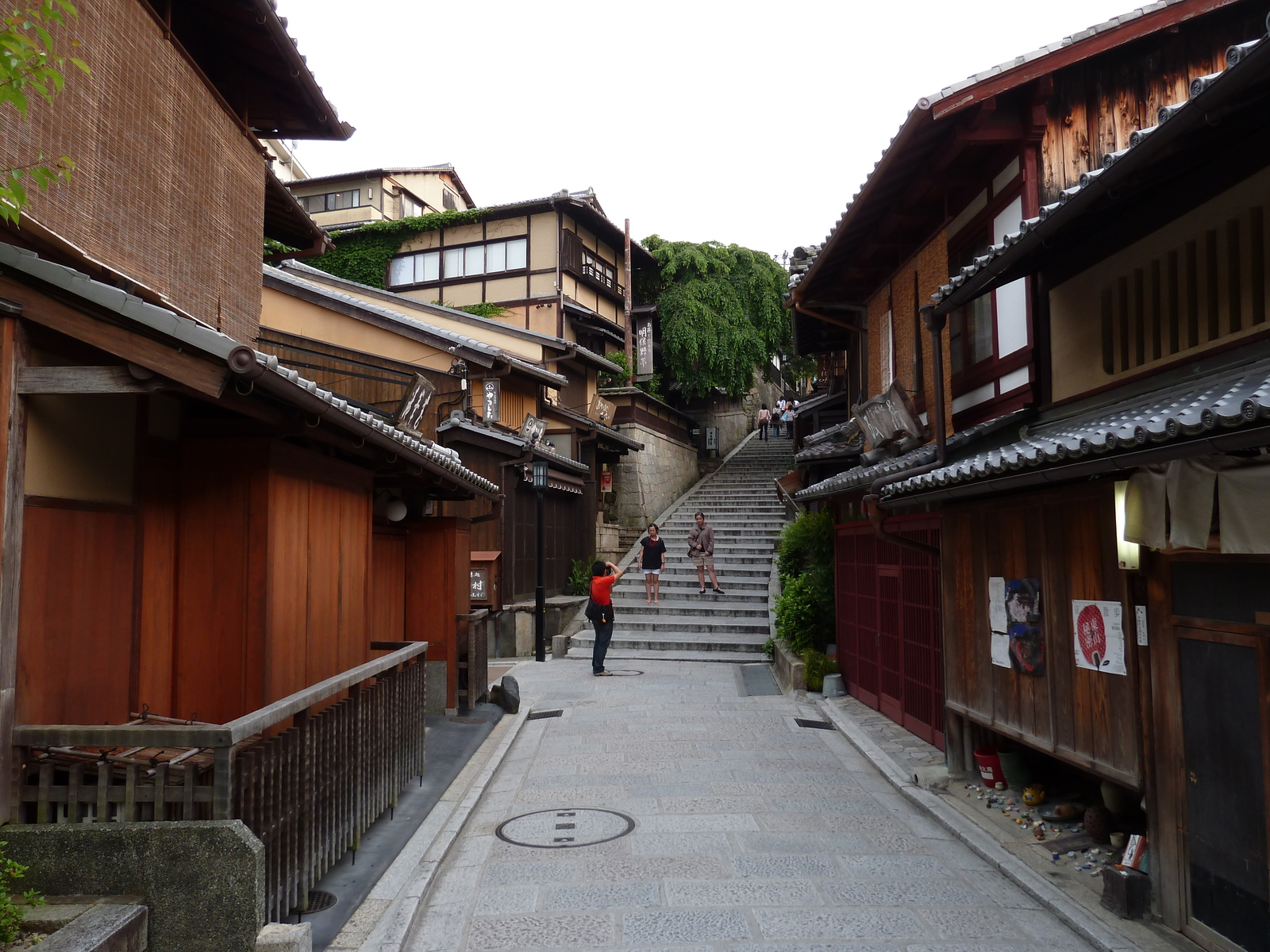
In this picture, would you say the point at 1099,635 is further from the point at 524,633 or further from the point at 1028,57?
the point at 524,633

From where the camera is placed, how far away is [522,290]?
32438 mm

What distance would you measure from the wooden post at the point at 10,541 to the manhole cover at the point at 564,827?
411 centimetres

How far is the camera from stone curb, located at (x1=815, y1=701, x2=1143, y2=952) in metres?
5.61

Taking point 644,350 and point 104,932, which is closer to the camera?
point 104,932

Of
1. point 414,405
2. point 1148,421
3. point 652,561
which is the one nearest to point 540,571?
point 652,561

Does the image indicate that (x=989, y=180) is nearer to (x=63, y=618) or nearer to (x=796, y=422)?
(x=63, y=618)

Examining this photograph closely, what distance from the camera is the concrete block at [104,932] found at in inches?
161

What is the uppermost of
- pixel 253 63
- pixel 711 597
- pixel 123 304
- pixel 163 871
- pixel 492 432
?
pixel 253 63

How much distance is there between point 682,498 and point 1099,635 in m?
28.5

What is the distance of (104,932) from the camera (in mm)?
4262

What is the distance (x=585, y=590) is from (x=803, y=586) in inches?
384

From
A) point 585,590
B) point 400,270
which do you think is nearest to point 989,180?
point 585,590

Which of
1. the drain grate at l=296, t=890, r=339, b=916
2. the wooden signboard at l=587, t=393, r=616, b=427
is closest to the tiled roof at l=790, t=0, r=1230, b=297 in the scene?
the drain grate at l=296, t=890, r=339, b=916

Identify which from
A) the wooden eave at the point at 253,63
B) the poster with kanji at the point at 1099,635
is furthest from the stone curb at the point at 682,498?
the poster with kanji at the point at 1099,635
